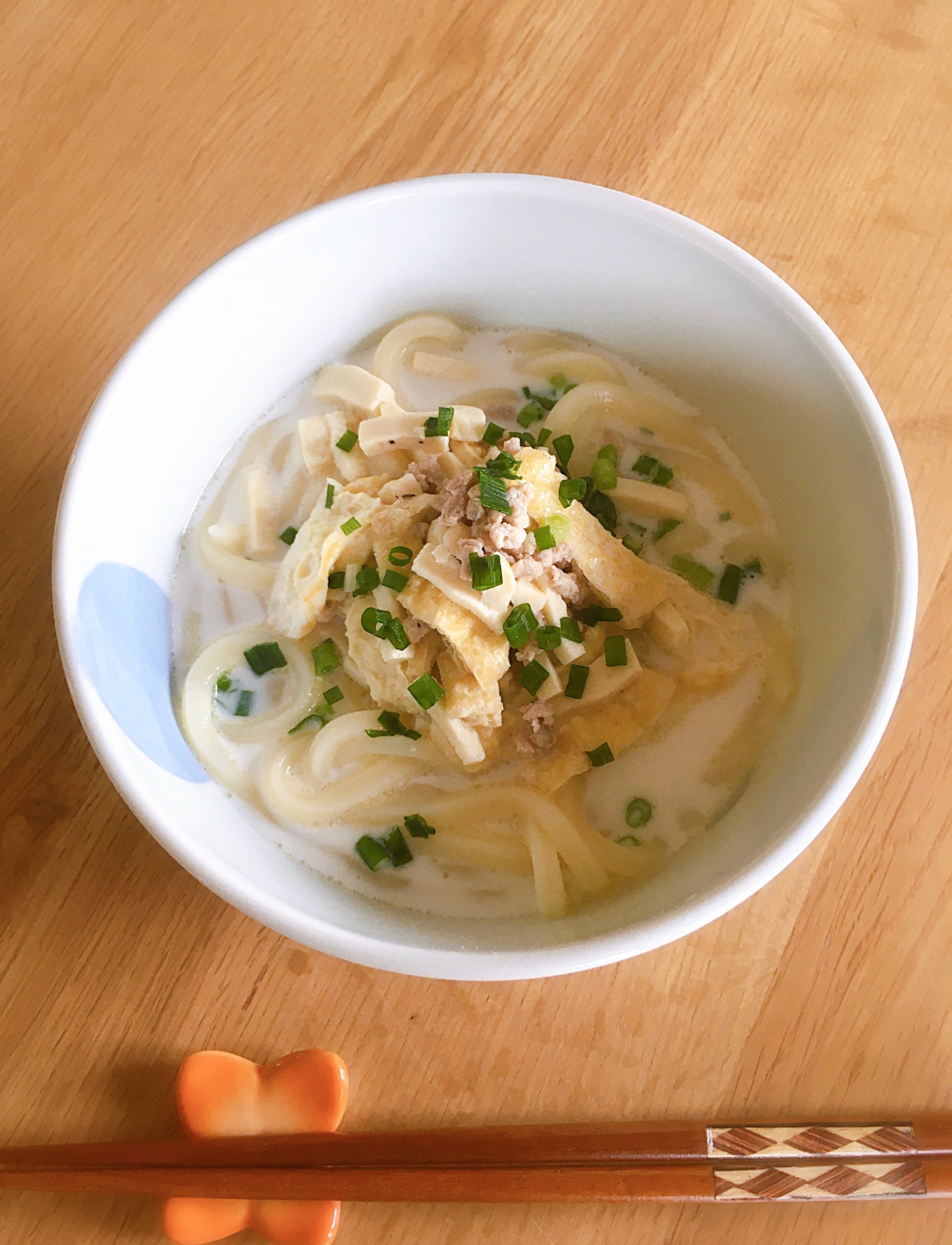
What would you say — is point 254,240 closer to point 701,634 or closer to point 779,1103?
point 701,634

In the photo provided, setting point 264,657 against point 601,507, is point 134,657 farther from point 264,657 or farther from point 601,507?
point 601,507

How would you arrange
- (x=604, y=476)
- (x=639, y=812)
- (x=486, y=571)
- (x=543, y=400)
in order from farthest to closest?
(x=543, y=400), (x=604, y=476), (x=639, y=812), (x=486, y=571)

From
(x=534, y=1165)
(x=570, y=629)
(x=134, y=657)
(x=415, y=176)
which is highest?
(x=415, y=176)

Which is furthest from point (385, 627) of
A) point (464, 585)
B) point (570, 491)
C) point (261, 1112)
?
point (261, 1112)

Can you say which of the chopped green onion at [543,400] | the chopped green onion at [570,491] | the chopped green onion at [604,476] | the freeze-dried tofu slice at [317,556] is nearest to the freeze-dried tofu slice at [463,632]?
the freeze-dried tofu slice at [317,556]

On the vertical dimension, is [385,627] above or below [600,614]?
above

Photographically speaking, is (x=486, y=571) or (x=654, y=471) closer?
(x=486, y=571)

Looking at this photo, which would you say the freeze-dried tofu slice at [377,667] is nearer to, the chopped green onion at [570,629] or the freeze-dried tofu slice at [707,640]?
the chopped green onion at [570,629]
